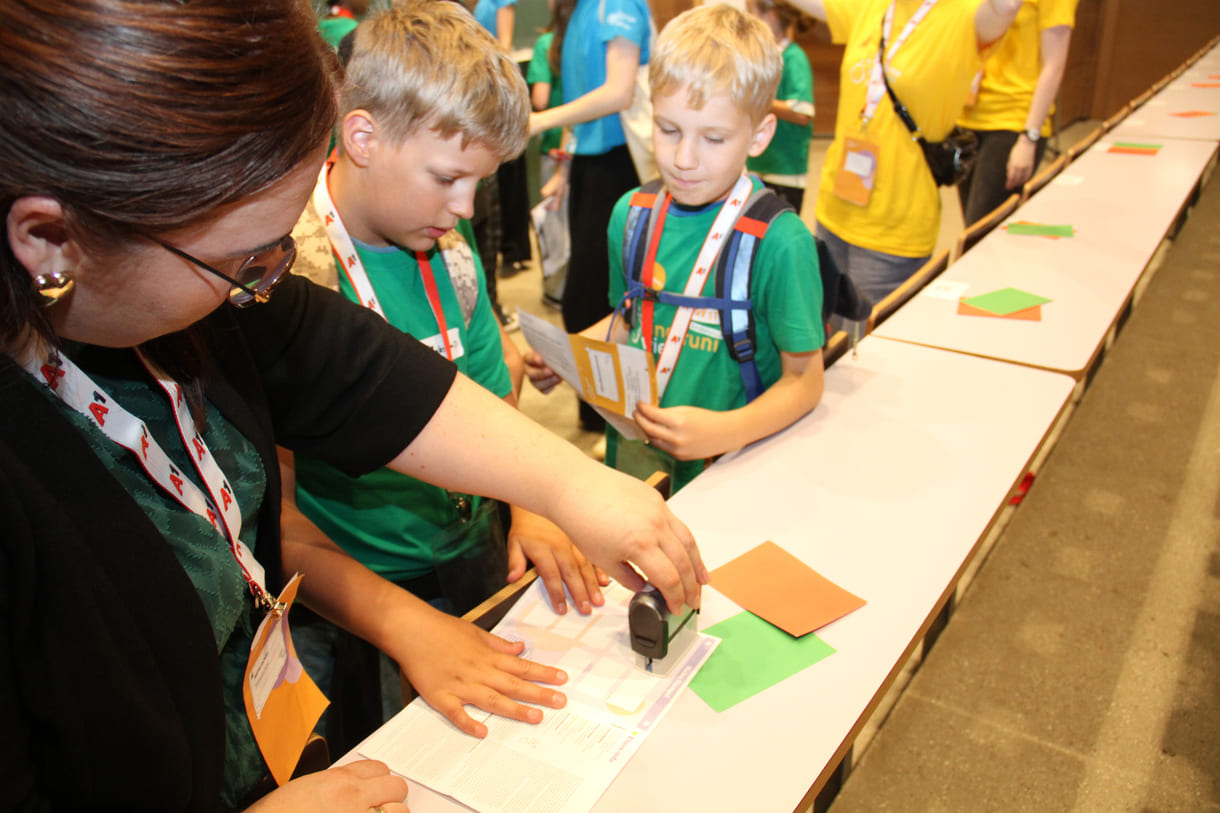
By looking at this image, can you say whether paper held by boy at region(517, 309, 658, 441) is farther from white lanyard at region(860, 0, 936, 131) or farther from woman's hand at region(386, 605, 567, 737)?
white lanyard at region(860, 0, 936, 131)

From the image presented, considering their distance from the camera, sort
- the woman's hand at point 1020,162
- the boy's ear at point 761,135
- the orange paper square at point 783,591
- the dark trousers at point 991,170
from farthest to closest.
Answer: the dark trousers at point 991,170
the woman's hand at point 1020,162
the boy's ear at point 761,135
the orange paper square at point 783,591

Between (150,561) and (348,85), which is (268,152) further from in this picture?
(348,85)

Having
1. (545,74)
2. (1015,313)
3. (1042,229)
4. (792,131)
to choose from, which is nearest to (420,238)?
(1015,313)

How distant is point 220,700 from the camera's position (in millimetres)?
674

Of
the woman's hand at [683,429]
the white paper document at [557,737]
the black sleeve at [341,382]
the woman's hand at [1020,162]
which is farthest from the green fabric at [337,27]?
the woman's hand at [1020,162]

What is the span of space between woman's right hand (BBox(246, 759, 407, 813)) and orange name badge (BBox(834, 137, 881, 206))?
2.17 meters

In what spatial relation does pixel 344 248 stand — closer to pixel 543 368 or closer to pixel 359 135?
pixel 359 135

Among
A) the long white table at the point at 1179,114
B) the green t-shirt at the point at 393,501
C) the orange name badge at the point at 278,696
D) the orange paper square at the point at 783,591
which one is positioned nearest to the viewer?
the orange name badge at the point at 278,696

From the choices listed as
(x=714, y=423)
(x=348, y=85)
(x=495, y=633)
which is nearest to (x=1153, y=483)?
(x=714, y=423)

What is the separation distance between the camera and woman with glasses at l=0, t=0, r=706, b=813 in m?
0.51

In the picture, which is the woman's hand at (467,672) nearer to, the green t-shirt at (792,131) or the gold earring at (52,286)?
the gold earring at (52,286)

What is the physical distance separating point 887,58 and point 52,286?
2333mm

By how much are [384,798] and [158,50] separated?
2.14 ft

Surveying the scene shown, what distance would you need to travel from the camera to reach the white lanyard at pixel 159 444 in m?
0.62
